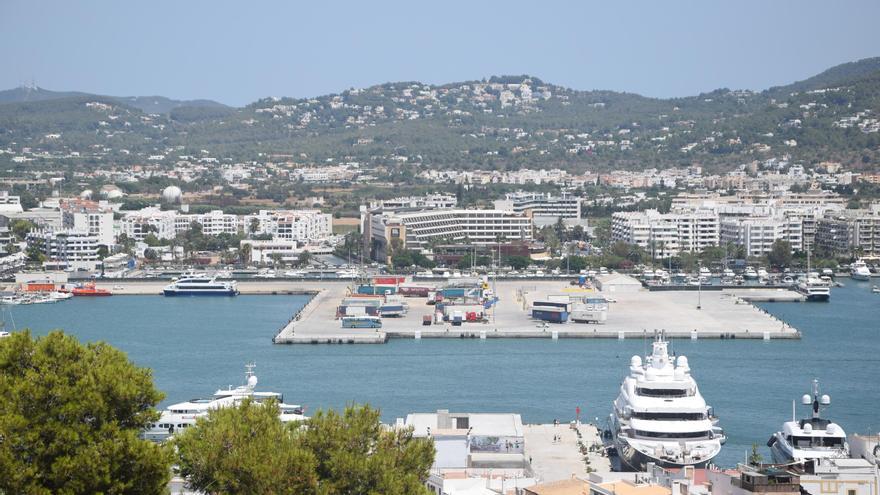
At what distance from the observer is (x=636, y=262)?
53.0 meters

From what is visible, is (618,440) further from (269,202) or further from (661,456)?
(269,202)

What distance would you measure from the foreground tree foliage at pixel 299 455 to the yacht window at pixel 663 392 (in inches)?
237

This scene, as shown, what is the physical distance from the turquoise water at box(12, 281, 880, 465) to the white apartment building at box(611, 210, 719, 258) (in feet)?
52.7

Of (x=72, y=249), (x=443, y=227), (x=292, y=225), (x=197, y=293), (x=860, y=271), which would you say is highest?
(x=292, y=225)

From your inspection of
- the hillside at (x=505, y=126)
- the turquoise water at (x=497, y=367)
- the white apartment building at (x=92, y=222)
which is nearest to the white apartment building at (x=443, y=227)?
the white apartment building at (x=92, y=222)

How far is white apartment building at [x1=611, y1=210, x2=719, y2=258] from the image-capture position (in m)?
55.5

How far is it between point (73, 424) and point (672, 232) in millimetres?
45108

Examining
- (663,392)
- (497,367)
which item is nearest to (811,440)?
(663,392)

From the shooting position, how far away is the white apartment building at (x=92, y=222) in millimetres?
57156

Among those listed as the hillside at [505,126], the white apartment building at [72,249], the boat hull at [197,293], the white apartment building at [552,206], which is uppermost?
the hillside at [505,126]

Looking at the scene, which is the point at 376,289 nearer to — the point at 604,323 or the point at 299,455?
the point at 604,323

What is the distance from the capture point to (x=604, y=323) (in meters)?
35.5

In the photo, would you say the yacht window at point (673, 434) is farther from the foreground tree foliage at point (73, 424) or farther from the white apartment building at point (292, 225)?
the white apartment building at point (292, 225)

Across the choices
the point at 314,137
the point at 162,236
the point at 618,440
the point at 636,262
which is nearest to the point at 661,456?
the point at 618,440
